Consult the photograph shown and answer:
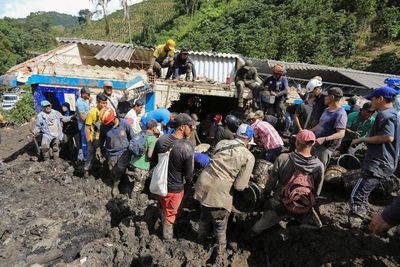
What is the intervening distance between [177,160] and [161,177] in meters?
0.32

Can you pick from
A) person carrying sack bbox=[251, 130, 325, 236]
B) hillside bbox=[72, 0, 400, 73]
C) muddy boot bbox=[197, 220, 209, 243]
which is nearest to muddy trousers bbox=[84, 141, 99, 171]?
muddy boot bbox=[197, 220, 209, 243]

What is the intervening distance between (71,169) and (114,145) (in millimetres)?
1998

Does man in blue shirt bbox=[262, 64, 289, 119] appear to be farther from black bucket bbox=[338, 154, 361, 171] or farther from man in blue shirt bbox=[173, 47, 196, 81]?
man in blue shirt bbox=[173, 47, 196, 81]

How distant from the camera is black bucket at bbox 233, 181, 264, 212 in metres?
4.07

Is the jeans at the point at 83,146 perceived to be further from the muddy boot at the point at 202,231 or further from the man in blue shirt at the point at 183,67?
the man in blue shirt at the point at 183,67

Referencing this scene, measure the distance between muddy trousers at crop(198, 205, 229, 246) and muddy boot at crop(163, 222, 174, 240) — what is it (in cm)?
44

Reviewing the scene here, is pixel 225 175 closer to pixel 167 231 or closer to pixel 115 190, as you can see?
pixel 167 231

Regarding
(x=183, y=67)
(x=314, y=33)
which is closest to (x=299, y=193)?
(x=183, y=67)

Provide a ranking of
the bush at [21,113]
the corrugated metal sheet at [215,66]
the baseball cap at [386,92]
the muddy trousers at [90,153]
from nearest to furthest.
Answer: the baseball cap at [386,92]
the muddy trousers at [90,153]
the corrugated metal sheet at [215,66]
the bush at [21,113]

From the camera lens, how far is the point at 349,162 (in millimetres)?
6219

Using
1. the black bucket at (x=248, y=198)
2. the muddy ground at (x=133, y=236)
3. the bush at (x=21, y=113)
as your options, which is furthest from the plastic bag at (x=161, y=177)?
the bush at (x=21, y=113)

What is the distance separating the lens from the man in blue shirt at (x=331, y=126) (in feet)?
14.5

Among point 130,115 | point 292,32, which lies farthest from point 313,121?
point 292,32

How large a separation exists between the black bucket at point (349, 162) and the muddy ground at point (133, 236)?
86cm
